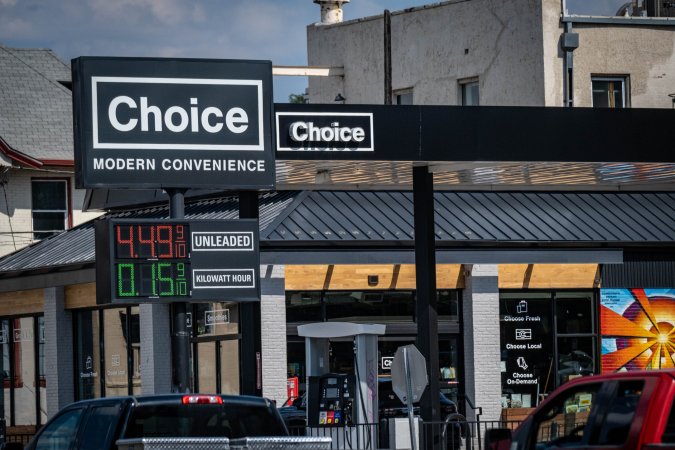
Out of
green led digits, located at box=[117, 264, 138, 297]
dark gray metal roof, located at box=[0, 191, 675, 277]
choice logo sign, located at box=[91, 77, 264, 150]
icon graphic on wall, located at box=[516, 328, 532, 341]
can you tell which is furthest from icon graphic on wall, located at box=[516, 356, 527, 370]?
green led digits, located at box=[117, 264, 138, 297]

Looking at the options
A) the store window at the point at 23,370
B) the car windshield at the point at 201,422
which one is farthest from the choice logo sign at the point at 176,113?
the store window at the point at 23,370

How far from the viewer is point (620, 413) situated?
960cm

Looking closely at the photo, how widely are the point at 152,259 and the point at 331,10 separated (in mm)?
24550

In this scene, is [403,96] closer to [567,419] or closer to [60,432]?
[60,432]

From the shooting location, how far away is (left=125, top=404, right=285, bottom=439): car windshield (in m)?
11.5

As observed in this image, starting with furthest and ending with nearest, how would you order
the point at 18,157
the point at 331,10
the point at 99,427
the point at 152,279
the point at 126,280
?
the point at 331,10
the point at 18,157
the point at 152,279
the point at 126,280
the point at 99,427

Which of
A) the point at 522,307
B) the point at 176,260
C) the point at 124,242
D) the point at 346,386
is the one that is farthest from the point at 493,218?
the point at 124,242

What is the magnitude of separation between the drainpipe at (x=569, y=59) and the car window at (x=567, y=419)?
78.7ft

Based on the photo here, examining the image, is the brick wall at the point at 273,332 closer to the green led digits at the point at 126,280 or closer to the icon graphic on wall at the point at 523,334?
the icon graphic on wall at the point at 523,334

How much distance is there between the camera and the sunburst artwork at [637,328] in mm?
31125

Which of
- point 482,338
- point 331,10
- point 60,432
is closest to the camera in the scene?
point 60,432

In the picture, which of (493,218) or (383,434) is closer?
(383,434)

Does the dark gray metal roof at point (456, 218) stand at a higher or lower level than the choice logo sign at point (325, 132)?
lower

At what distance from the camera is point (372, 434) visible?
1978 cm
